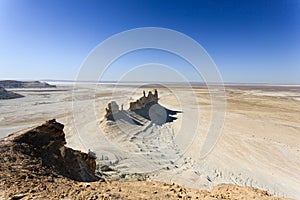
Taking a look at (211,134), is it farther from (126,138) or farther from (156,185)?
(156,185)

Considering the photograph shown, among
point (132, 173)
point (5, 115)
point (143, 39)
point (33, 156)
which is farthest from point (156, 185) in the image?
point (5, 115)

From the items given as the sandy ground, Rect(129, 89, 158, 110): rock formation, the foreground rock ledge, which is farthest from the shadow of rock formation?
the foreground rock ledge

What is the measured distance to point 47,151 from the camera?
639cm

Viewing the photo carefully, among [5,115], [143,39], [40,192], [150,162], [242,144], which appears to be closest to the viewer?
[40,192]

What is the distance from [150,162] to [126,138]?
4011 mm

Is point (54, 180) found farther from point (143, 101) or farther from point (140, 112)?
point (143, 101)

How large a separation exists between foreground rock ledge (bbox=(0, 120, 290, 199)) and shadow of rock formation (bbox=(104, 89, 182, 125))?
36.8 ft

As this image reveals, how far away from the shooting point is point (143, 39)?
913cm

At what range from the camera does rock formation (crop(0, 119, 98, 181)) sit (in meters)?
5.49

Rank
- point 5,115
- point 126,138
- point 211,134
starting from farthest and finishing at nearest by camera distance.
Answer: point 5,115
point 211,134
point 126,138

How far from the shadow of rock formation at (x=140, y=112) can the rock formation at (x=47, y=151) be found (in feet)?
35.6

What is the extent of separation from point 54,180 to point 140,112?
60.9ft

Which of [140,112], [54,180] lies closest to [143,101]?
[140,112]

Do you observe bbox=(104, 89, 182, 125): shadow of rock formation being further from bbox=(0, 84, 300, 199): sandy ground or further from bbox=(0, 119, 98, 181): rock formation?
bbox=(0, 119, 98, 181): rock formation
